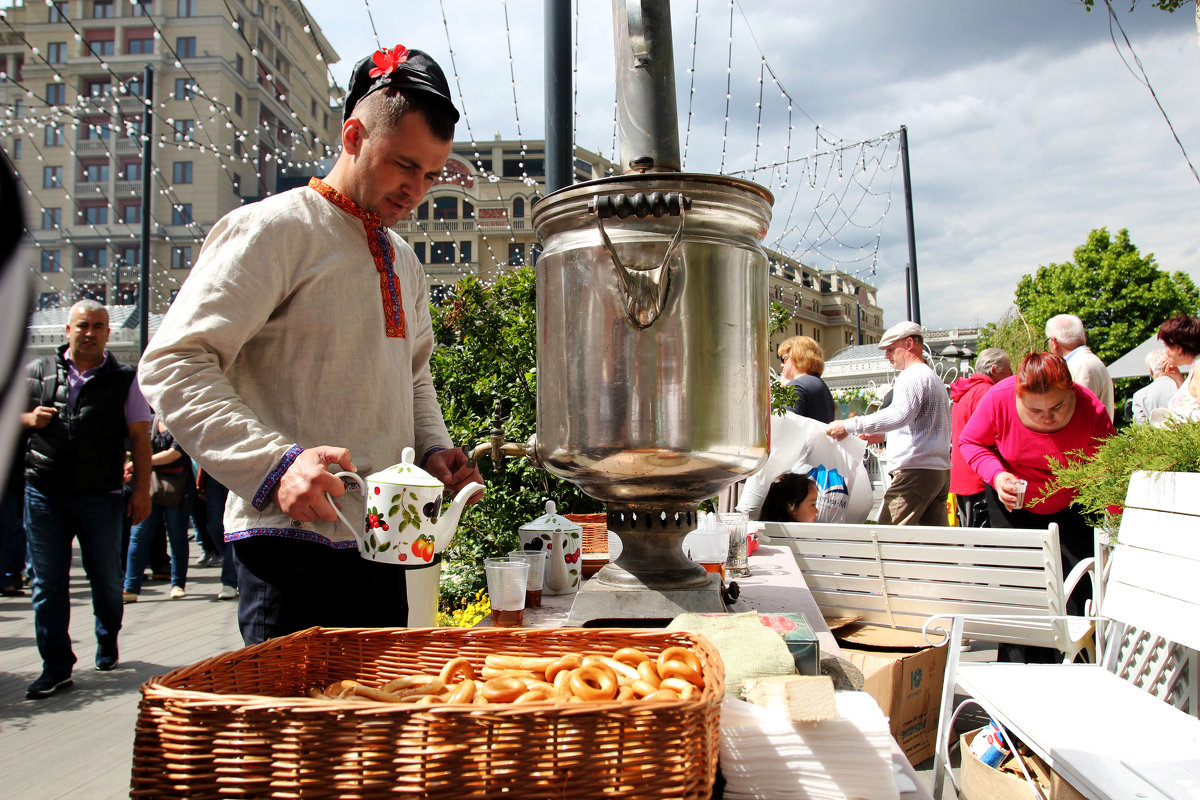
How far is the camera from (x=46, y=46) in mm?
33594

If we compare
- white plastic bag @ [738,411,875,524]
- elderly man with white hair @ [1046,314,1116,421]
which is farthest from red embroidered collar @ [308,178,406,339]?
elderly man with white hair @ [1046,314,1116,421]

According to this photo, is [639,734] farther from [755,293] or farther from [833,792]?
[755,293]

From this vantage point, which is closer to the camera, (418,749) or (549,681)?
(418,749)

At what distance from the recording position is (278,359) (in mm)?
1572

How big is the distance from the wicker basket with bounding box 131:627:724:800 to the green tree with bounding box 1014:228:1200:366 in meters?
29.7

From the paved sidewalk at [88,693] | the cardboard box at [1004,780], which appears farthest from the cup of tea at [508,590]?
the paved sidewalk at [88,693]

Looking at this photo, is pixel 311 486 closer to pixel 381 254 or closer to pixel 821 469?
pixel 381 254

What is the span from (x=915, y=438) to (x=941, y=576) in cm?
201

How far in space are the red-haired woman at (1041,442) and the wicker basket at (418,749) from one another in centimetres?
334

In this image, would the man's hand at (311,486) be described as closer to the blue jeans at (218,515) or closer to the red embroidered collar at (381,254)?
the red embroidered collar at (381,254)

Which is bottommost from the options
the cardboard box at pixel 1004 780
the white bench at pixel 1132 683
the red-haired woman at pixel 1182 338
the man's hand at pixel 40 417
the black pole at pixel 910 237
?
the cardboard box at pixel 1004 780

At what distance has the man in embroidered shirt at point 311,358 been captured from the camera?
138 centimetres

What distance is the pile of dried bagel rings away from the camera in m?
0.97

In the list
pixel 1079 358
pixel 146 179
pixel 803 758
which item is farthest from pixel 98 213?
pixel 803 758
